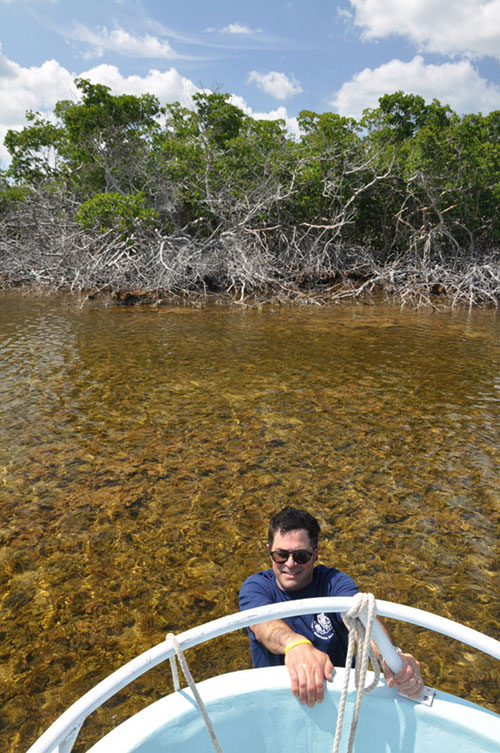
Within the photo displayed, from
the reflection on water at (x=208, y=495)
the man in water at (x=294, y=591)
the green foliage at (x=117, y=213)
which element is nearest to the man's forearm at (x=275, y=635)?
the man in water at (x=294, y=591)

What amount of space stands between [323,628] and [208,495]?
214 cm

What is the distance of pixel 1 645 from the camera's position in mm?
2666

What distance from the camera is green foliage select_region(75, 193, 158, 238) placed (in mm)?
14961

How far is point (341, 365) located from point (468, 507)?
4342 millimetres

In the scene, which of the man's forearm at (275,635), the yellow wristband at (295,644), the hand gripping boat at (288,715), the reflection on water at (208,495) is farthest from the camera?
the reflection on water at (208,495)

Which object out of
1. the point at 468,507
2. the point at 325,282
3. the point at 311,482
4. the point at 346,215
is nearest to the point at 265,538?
the point at 311,482

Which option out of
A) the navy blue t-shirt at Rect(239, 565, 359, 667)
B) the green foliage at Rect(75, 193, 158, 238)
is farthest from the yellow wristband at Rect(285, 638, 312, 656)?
the green foliage at Rect(75, 193, 158, 238)

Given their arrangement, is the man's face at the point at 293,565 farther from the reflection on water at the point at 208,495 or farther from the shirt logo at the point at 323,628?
the reflection on water at the point at 208,495

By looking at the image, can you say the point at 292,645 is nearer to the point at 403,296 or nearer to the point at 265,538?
the point at 265,538

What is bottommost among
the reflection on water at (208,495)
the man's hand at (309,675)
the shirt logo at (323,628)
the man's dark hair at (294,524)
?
the reflection on water at (208,495)

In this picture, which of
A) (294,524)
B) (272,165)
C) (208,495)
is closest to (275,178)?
(272,165)

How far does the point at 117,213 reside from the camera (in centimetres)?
1523

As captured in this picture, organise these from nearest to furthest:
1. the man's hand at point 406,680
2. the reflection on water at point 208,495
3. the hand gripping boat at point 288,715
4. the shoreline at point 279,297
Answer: the hand gripping boat at point 288,715
the man's hand at point 406,680
the reflection on water at point 208,495
the shoreline at point 279,297

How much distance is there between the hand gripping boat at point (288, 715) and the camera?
141cm
